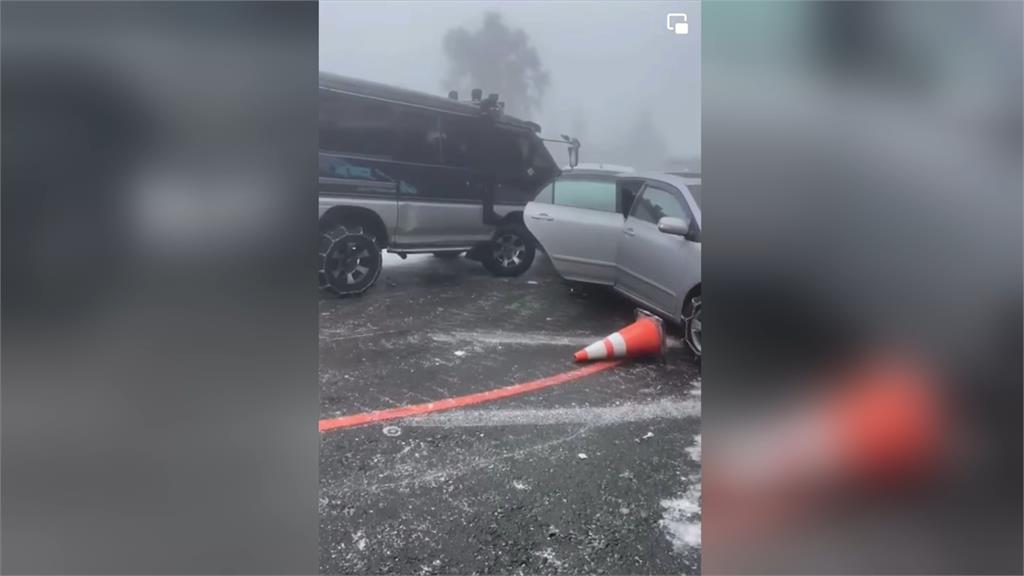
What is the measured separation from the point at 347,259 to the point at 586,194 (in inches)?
23.6

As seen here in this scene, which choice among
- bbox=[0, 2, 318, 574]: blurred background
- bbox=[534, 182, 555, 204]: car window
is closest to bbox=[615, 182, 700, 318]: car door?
bbox=[534, 182, 555, 204]: car window

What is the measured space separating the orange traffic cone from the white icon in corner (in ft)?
2.24

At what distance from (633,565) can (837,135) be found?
43.1 inches

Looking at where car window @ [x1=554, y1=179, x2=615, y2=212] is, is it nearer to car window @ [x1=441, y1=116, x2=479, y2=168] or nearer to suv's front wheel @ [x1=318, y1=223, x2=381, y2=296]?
car window @ [x1=441, y1=116, x2=479, y2=168]

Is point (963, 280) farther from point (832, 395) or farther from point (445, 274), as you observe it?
point (445, 274)

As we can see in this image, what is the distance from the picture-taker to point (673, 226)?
133 centimetres

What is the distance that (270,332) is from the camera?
4.32 ft

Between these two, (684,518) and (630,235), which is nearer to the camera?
(684,518)

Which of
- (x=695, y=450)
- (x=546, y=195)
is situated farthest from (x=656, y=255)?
(x=695, y=450)

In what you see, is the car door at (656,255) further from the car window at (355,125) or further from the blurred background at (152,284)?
the blurred background at (152,284)

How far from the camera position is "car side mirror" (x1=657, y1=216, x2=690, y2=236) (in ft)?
4.32

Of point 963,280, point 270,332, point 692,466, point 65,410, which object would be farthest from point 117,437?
point 963,280

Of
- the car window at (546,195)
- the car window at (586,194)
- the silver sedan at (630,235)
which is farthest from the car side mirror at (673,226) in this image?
the car window at (546,195)

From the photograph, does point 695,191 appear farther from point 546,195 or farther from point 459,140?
point 459,140
